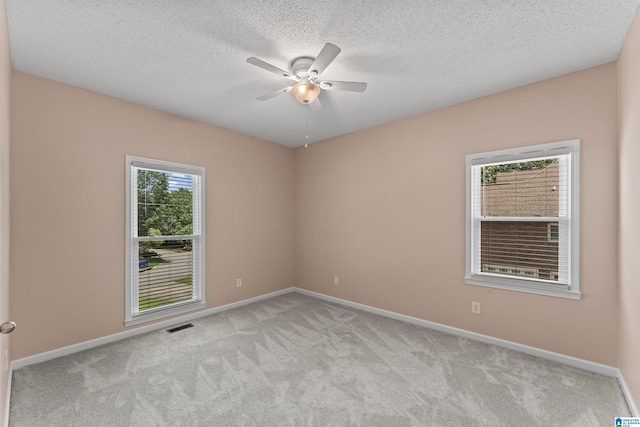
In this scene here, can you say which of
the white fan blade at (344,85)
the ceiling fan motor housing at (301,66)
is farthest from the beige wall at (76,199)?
the white fan blade at (344,85)

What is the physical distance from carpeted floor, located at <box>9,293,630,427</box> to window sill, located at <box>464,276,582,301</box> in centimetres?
61

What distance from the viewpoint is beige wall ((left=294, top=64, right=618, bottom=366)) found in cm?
244

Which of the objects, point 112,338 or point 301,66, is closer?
point 301,66

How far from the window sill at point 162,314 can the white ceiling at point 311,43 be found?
246 cm

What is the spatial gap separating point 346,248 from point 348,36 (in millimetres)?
2976

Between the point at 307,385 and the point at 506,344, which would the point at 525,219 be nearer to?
the point at 506,344

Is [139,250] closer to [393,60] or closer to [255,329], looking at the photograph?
[255,329]

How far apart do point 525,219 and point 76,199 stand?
4.49m

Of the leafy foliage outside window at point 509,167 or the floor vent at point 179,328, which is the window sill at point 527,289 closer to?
the leafy foliage outside window at point 509,167

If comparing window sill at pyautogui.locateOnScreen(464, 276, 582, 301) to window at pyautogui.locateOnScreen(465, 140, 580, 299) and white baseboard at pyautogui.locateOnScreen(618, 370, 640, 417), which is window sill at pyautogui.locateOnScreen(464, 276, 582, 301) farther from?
white baseboard at pyautogui.locateOnScreen(618, 370, 640, 417)

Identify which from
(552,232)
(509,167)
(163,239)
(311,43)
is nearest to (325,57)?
(311,43)

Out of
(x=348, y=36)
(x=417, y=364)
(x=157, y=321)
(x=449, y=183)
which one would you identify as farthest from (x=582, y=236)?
(x=157, y=321)

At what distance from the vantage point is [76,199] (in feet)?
9.20

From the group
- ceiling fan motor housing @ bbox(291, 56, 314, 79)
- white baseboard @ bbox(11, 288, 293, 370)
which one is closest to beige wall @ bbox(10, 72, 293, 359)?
white baseboard @ bbox(11, 288, 293, 370)
